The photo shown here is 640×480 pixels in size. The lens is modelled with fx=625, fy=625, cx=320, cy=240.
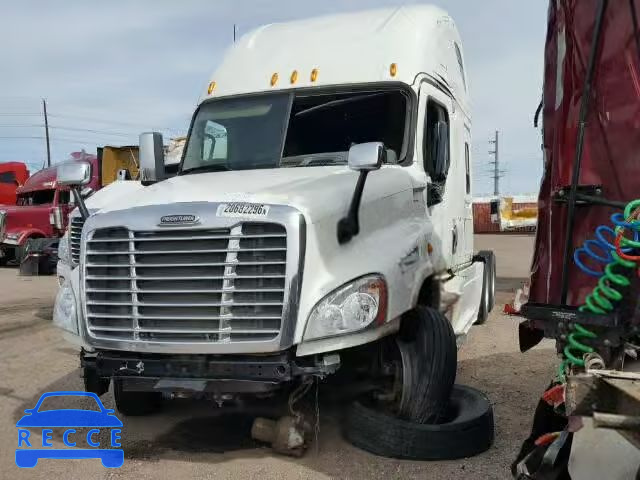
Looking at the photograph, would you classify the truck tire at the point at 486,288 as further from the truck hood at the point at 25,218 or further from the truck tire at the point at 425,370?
the truck hood at the point at 25,218

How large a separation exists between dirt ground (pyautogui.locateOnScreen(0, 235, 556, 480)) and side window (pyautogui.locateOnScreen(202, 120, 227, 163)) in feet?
7.15

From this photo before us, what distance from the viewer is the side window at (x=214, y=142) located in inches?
213

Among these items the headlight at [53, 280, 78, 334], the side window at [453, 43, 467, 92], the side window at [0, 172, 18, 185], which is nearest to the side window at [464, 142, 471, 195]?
the side window at [453, 43, 467, 92]

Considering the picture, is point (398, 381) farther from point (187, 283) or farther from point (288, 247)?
point (187, 283)

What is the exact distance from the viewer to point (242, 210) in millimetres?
3797

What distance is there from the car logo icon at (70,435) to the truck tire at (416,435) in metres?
1.65

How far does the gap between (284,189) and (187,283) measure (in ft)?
2.85

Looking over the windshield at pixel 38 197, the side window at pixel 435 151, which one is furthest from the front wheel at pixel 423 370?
the windshield at pixel 38 197

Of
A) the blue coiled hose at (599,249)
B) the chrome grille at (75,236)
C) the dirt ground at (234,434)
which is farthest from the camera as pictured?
the chrome grille at (75,236)

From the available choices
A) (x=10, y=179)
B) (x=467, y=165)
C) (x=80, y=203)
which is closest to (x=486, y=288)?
(x=467, y=165)

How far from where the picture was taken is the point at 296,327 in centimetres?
369

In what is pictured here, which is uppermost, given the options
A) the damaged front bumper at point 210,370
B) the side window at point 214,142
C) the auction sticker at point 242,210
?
the side window at point 214,142

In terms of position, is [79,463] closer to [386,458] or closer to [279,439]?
[279,439]

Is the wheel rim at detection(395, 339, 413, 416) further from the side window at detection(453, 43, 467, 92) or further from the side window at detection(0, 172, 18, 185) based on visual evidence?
the side window at detection(0, 172, 18, 185)
